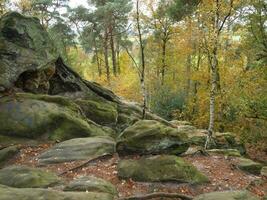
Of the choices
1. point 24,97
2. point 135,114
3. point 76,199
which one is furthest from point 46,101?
point 76,199

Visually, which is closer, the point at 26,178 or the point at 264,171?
the point at 26,178

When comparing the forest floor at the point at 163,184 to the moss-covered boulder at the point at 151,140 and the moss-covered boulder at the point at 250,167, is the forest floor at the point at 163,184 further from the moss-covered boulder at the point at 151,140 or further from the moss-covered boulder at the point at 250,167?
the moss-covered boulder at the point at 151,140

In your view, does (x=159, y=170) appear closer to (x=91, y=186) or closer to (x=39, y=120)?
(x=91, y=186)

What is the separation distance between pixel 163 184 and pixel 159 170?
0.53 metres

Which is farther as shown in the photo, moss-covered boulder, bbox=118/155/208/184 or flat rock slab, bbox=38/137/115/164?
A: flat rock slab, bbox=38/137/115/164

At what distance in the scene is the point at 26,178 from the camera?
10438 mm

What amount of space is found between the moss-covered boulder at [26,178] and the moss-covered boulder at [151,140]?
284 centimetres

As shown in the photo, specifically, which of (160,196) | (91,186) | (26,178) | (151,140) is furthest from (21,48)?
(160,196)

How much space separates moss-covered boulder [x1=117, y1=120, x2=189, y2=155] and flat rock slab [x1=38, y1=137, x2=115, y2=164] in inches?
36.5

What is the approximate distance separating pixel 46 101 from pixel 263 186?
9.84 metres

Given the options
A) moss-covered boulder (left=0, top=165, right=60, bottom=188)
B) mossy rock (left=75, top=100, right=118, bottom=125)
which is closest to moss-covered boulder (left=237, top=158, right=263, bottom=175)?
moss-covered boulder (left=0, top=165, right=60, bottom=188)

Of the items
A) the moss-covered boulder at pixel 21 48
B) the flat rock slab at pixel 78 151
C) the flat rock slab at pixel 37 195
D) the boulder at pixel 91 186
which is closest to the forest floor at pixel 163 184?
the flat rock slab at pixel 78 151

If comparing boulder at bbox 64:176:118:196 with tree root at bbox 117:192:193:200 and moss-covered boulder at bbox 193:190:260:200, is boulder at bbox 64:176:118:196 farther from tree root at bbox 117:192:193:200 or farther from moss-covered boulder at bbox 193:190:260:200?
moss-covered boulder at bbox 193:190:260:200

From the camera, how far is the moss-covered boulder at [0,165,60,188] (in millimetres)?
10250
